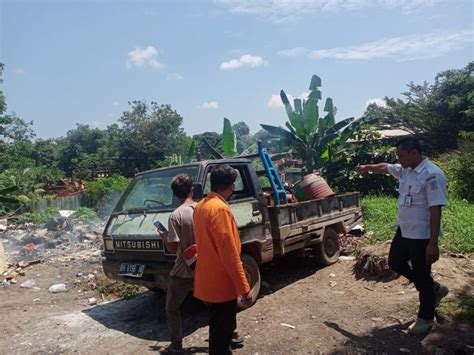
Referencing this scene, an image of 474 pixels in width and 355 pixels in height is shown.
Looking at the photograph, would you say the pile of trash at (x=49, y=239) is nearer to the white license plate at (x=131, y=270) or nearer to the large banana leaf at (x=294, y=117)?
the white license plate at (x=131, y=270)

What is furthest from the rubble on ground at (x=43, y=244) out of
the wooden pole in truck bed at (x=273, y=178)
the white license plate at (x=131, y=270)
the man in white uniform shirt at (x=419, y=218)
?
the man in white uniform shirt at (x=419, y=218)

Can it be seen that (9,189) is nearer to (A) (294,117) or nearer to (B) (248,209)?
(A) (294,117)

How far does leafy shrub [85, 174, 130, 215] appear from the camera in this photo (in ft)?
56.5

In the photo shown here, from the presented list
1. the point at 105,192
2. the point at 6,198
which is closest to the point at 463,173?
the point at 105,192

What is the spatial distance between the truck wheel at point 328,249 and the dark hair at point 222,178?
3.77m

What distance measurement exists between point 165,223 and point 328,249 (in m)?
3.10

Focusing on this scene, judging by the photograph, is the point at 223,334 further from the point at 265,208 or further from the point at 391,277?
the point at 391,277

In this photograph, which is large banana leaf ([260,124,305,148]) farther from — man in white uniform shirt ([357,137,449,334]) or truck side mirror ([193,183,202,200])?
man in white uniform shirt ([357,137,449,334])

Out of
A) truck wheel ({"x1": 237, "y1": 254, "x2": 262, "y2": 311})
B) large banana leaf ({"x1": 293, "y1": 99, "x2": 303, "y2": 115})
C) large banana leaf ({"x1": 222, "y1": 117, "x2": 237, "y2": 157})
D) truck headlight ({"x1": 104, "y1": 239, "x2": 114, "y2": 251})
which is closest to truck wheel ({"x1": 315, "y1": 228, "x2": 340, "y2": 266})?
truck wheel ({"x1": 237, "y1": 254, "x2": 262, "y2": 311})

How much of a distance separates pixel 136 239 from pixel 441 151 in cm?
2090

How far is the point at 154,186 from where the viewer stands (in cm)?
556

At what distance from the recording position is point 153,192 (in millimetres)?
5520

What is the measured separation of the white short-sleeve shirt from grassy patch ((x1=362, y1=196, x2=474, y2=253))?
294 centimetres

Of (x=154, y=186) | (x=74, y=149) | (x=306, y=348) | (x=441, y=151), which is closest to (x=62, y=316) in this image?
(x=154, y=186)
